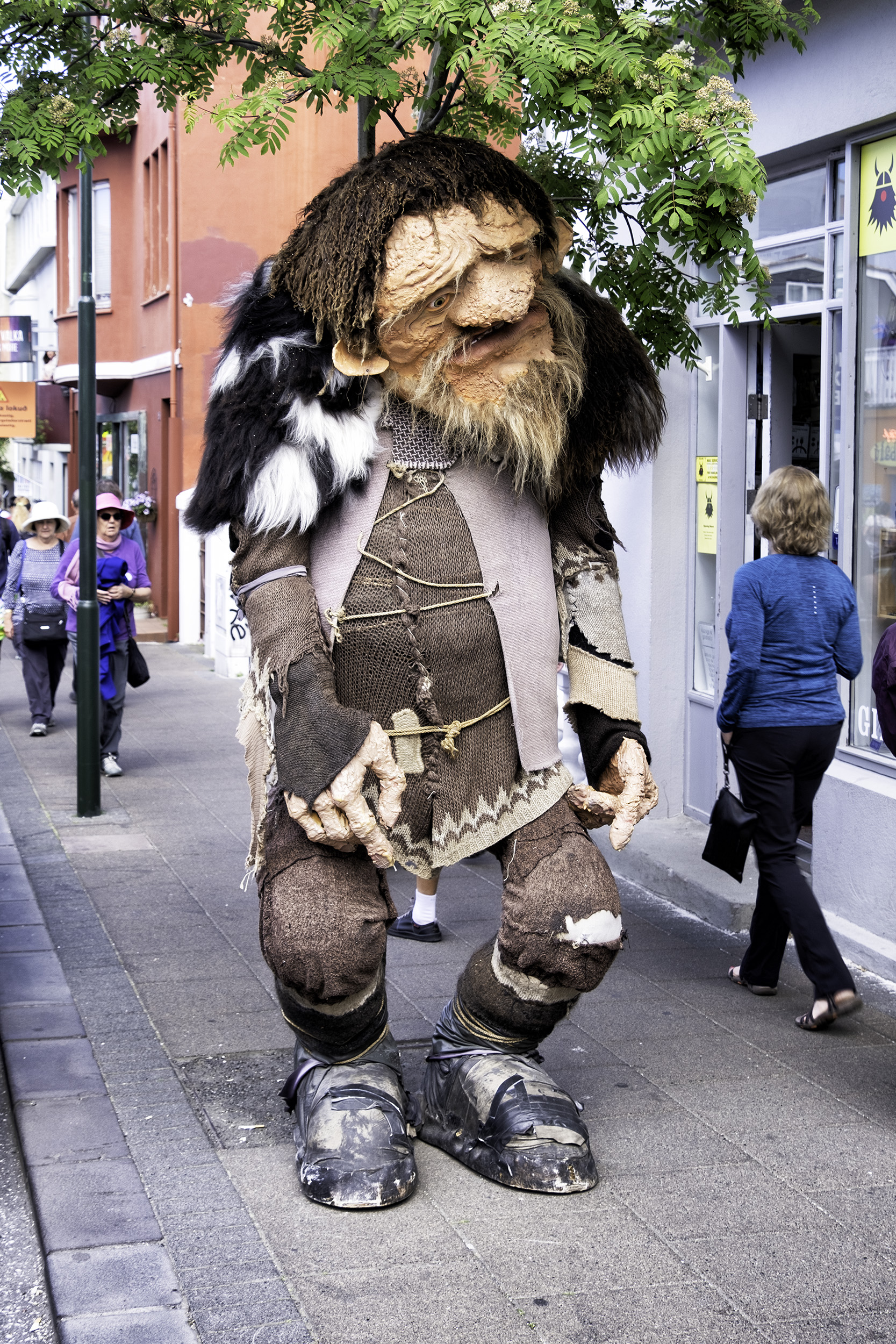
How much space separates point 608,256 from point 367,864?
226cm

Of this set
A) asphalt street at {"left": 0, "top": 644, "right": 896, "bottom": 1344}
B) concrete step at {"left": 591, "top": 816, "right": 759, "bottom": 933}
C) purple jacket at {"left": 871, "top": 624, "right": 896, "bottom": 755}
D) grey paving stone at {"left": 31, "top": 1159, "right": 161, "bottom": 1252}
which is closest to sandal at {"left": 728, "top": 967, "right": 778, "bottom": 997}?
asphalt street at {"left": 0, "top": 644, "right": 896, "bottom": 1344}

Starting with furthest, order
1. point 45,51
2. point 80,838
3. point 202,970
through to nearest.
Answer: point 80,838 → point 202,970 → point 45,51

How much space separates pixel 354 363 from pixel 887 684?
5.44 feet

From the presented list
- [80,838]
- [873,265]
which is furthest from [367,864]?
[80,838]

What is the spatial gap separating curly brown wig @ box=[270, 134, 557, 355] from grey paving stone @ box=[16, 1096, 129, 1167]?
6.71 feet

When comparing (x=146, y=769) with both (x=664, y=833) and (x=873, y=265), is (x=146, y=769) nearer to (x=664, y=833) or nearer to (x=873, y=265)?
(x=664, y=833)

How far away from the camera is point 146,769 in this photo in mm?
9523

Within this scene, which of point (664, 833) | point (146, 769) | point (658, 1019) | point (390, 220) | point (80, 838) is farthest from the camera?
point (146, 769)

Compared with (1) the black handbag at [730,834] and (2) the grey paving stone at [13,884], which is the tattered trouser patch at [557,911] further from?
(2) the grey paving stone at [13,884]

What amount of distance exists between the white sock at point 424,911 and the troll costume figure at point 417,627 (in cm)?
200

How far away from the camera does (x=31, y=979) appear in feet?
16.5

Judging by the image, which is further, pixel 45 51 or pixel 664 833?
pixel 664 833

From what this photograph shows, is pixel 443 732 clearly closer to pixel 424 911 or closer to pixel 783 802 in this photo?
pixel 783 802

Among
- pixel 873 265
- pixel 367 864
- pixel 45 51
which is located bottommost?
pixel 367 864
